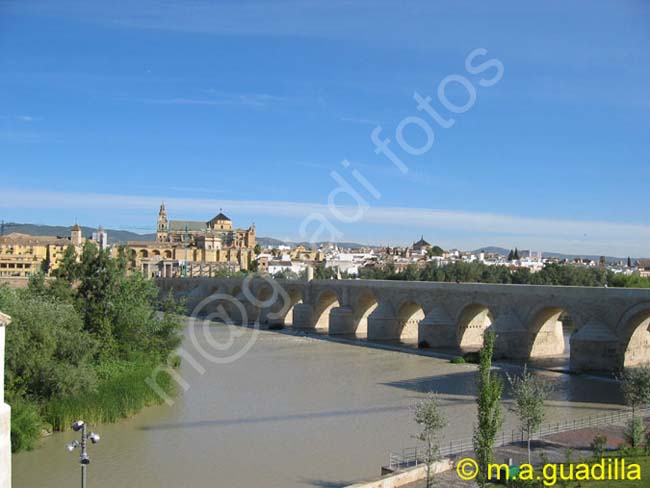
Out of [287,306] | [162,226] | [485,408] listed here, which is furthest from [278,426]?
[162,226]

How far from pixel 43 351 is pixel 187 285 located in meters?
38.9

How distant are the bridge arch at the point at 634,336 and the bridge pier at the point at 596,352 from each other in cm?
24

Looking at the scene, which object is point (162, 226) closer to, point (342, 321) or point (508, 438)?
point (342, 321)

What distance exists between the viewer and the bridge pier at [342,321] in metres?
30.8

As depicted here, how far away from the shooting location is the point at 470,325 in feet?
84.4

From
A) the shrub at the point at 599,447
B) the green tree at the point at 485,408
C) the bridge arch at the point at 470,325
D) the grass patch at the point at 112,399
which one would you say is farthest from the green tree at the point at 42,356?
the bridge arch at the point at 470,325

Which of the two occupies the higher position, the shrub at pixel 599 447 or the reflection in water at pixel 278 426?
the shrub at pixel 599 447

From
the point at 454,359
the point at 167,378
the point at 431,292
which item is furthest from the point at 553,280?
the point at 167,378

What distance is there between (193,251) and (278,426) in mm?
65915

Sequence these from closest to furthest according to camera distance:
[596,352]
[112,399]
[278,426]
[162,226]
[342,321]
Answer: [278,426] → [112,399] → [596,352] → [342,321] → [162,226]

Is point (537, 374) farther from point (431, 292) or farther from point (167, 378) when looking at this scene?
point (167, 378)

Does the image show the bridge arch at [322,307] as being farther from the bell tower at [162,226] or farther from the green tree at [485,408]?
the bell tower at [162,226]

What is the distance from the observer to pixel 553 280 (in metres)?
42.8

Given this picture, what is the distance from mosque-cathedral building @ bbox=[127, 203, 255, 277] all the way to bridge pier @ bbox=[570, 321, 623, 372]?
148ft
